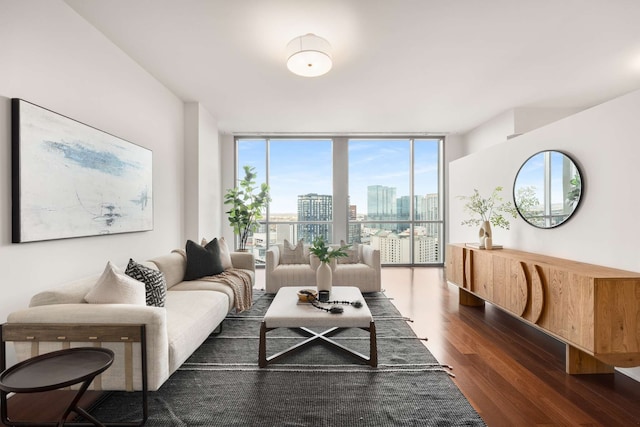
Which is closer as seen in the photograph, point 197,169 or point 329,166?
point 197,169

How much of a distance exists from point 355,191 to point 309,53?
4158 mm

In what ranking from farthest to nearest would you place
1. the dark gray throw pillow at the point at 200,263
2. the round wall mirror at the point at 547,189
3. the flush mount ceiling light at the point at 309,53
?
the dark gray throw pillow at the point at 200,263 < the round wall mirror at the point at 547,189 < the flush mount ceiling light at the point at 309,53

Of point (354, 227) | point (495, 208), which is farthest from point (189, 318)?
point (354, 227)

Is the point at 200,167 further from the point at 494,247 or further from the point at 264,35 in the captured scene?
the point at 494,247

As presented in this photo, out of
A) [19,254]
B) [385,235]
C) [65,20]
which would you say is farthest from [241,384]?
[385,235]

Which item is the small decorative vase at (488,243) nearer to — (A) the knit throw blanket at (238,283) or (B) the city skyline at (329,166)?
(A) the knit throw blanket at (238,283)

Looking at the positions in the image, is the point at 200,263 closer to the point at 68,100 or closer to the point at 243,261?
the point at 243,261

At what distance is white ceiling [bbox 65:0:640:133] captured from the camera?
99.9 inches

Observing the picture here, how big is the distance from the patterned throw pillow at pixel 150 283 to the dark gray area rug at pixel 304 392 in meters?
0.56

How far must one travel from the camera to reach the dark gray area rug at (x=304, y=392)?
1871mm

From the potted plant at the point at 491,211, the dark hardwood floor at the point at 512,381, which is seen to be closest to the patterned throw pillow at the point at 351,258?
the dark hardwood floor at the point at 512,381

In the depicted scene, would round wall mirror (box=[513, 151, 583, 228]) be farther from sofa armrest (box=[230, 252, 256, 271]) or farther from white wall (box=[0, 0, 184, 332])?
white wall (box=[0, 0, 184, 332])

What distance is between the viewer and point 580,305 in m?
2.31

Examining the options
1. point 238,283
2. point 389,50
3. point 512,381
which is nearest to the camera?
point 512,381
